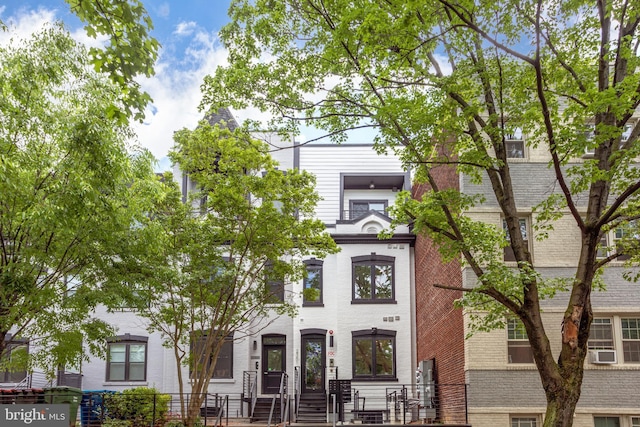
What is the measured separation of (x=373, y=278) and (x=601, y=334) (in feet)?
29.5

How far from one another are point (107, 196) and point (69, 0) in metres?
7.13

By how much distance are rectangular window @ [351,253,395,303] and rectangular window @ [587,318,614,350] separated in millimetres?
8186

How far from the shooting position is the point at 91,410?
19.6m

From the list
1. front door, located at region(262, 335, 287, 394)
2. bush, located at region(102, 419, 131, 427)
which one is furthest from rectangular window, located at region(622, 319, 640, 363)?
bush, located at region(102, 419, 131, 427)

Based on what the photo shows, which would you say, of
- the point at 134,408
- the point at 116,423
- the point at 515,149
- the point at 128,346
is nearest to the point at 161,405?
the point at 134,408

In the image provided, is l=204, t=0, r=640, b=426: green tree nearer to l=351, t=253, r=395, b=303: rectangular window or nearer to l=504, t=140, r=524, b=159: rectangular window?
l=504, t=140, r=524, b=159: rectangular window

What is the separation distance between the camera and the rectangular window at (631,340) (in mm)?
18547

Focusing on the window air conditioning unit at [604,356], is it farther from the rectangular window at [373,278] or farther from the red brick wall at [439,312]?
the rectangular window at [373,278]

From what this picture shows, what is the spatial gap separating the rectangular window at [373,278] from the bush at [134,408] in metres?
8.34

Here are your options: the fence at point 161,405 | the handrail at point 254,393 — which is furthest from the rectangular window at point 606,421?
the handrail at point 254,393

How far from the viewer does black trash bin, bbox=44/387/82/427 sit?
18.8 meters

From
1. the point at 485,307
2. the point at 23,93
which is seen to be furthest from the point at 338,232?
the point at 23,93

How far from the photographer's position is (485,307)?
14016 mm

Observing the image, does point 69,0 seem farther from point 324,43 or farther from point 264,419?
point 264,419
